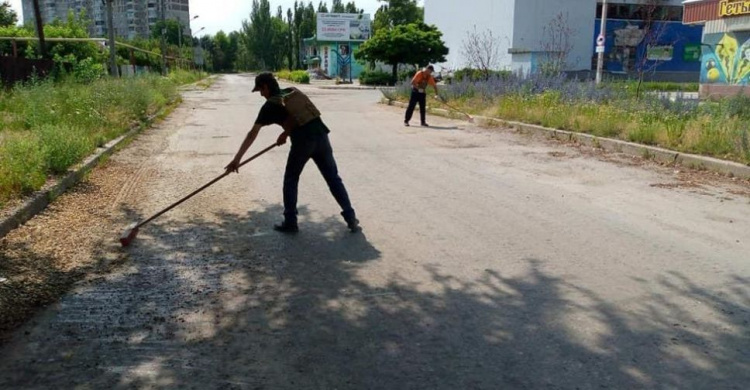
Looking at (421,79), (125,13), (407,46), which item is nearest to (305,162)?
(421,79)

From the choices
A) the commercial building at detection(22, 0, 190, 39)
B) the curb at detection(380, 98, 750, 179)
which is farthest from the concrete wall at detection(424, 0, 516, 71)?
the commercial building at detection(22, 0, 190, 39)

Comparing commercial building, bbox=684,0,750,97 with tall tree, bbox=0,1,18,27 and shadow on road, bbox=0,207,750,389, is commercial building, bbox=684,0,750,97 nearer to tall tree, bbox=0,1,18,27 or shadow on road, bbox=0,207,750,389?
shadow on road, bbox=0,207,750,389

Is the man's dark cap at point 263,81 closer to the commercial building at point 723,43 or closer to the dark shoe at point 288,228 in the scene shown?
the dark shoe at point 288,228

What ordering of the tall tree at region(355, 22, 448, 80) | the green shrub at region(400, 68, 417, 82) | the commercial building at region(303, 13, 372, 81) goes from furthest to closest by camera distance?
the commercial building at region(303, 13, 372, 81), the green shrub at region(400, 68, 417, 82), the tall tree at region(355, 22, 448, 80)

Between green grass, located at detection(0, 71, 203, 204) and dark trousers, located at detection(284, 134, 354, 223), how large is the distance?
286 cm

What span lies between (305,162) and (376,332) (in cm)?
244

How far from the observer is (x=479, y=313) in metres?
3.94

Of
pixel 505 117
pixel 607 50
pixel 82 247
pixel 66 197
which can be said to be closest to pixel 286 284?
pixel 82 247

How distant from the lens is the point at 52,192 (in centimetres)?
682

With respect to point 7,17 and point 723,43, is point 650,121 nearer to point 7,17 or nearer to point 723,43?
point 723,43

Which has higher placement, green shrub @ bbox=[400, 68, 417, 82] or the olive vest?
green shrub @ bbox=[400, 68, 417, 82]

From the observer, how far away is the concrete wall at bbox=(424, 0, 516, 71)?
44.4 m

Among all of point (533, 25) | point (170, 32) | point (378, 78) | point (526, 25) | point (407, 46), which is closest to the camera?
point (407, 46)

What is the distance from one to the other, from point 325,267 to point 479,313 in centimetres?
139
